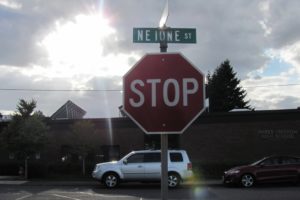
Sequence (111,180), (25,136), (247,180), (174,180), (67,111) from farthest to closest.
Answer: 1. (67,111)
2. (25,136)
3. (111,180)
4. (174,180)
5. (247,180)

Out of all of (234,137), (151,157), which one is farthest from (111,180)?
(234,137)

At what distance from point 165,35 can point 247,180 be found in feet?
62.7

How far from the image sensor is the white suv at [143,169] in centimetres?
2364

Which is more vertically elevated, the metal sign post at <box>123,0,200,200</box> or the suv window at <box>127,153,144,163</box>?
the metal sign post at <box>123,0,200,200</box>

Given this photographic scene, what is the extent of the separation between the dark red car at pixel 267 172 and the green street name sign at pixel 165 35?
18.7 metres

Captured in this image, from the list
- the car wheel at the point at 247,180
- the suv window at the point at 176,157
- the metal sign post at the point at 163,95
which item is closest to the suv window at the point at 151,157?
the suv window at the point at 176,157

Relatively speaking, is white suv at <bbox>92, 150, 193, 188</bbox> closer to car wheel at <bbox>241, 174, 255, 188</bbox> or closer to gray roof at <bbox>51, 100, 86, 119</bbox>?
car wheel at <bbox>241, 174, 255, 188</bbox>

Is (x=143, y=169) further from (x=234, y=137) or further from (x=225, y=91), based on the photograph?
(x=225, y=91)

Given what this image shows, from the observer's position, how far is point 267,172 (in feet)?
77.0

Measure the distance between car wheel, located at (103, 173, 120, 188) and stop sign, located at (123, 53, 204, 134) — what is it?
20063 millimetres

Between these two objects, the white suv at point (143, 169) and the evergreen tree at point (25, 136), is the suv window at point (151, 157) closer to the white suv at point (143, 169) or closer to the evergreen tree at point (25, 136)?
the white suv at point (143, 169)

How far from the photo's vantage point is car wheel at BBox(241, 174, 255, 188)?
2334 centimetres

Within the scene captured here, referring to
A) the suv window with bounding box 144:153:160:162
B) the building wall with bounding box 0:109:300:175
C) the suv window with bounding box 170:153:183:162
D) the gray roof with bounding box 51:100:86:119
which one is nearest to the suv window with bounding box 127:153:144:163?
the suv window with bounding box 144:153:160:162

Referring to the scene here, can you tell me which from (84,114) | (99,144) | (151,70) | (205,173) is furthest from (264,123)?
(151,70)
